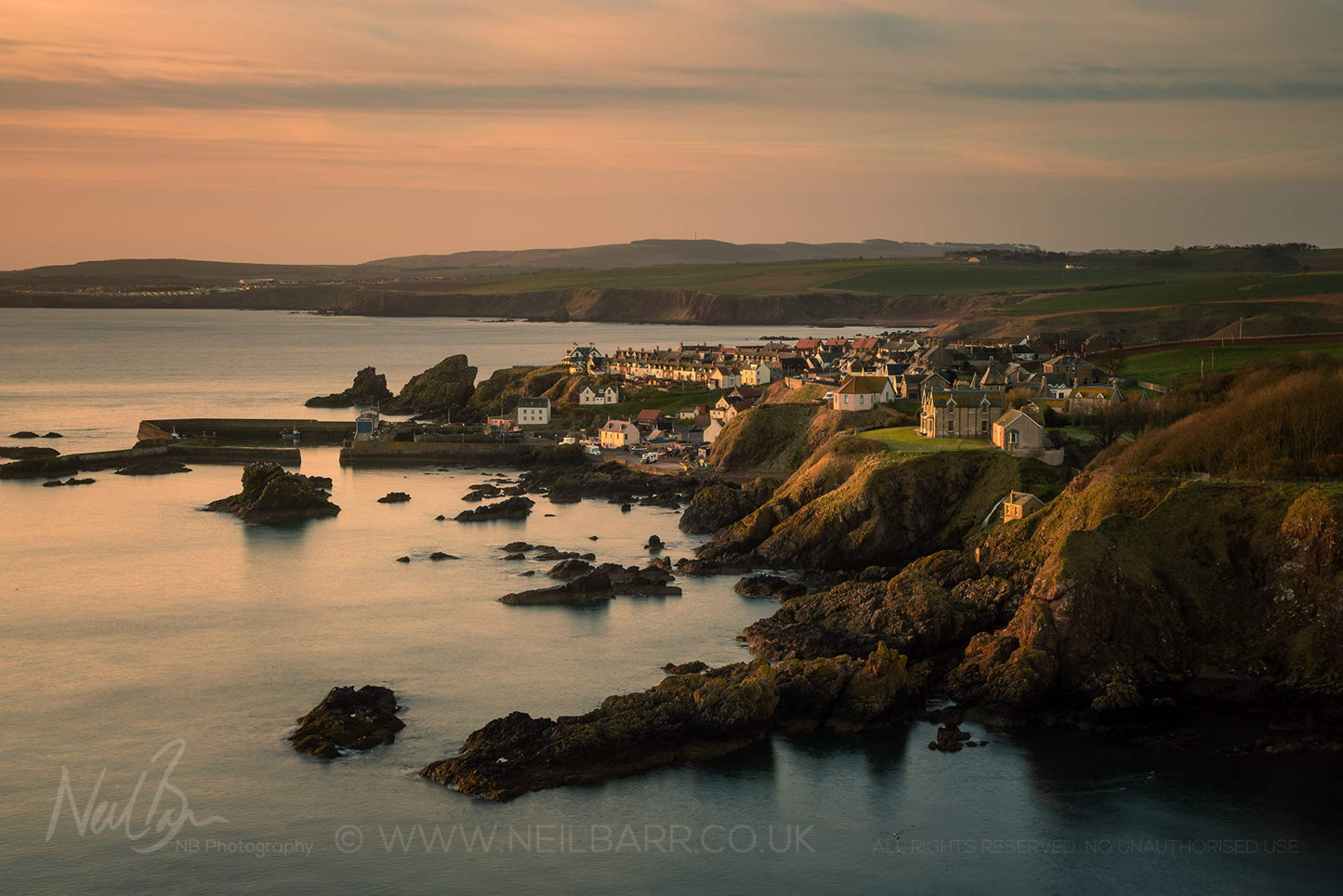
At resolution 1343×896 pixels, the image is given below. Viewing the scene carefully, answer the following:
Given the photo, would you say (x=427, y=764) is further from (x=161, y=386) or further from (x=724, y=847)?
(x=161, y=386)

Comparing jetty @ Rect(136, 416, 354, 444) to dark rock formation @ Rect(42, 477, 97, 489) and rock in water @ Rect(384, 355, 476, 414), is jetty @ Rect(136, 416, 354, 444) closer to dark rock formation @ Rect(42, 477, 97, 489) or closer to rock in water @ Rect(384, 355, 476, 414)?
rock in water @ Rect(384, 355, 476, 414)

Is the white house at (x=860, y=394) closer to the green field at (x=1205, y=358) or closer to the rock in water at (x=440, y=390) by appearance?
the green field at (x=1205, y=358)

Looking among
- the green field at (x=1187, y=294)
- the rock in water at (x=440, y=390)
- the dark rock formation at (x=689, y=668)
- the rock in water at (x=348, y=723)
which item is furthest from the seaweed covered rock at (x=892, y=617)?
the green field at (x=1187, y=294)

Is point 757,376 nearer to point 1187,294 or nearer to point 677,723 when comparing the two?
point 677,723

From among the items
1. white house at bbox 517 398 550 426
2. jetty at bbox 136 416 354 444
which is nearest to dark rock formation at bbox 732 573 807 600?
white house at bbox 517 398 550 426

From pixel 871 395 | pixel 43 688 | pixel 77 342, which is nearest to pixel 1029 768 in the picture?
pixel 43 688

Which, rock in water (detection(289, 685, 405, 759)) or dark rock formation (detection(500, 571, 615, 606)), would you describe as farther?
dark rock formation (detection(500, 571, 615, 606))
